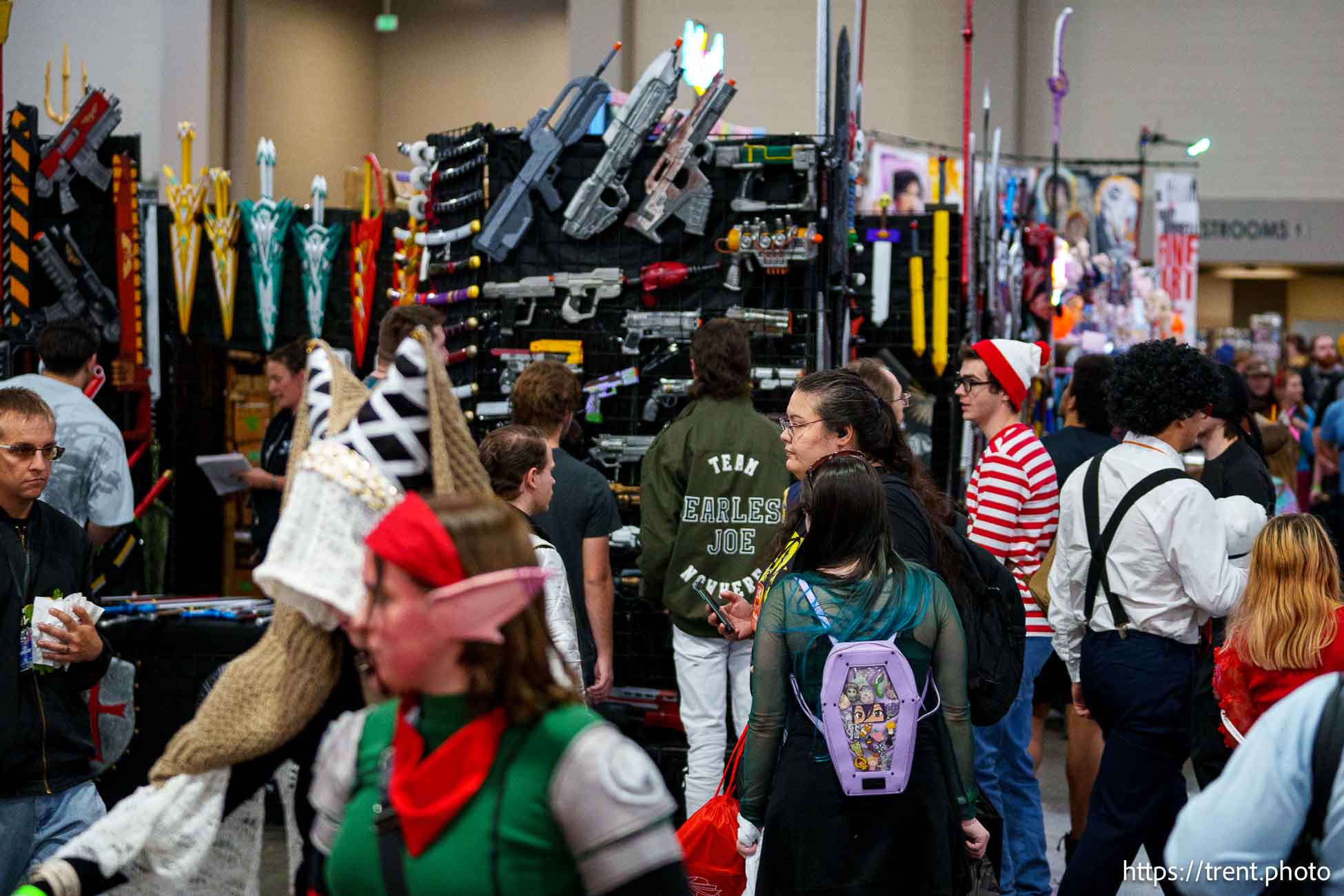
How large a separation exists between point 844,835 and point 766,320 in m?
2.88

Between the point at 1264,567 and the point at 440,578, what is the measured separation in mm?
2144

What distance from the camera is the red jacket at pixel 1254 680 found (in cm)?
302

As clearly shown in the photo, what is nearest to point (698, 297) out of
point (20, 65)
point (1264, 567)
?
point (1264, 567)

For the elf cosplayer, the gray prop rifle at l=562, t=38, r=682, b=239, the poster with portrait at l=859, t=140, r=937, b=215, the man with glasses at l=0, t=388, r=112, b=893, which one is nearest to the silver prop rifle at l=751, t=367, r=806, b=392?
the gray prop rifle at l=562, t=38, r=682, b=239

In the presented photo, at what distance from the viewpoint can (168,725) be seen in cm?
502

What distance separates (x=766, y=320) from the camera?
17.7 feet

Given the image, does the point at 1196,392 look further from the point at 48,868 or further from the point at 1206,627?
the point at 48,868

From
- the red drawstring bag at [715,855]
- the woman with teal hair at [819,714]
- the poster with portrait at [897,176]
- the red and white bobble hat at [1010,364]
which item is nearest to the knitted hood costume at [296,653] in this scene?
the woman with teal hair at [819,714]

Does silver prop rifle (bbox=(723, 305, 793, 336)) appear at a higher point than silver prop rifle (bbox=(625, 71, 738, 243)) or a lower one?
lower

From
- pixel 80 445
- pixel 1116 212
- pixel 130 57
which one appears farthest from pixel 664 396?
pixel 1116 212

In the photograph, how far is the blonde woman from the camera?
3.02 metres

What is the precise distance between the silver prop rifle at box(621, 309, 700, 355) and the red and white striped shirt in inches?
56.0

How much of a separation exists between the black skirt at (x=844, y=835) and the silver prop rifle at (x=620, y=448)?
272 cm

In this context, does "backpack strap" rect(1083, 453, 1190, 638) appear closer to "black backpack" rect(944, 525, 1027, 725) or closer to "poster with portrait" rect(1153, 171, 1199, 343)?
"black backpack" rect(944, 525, 1027, 725)
